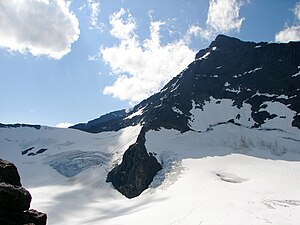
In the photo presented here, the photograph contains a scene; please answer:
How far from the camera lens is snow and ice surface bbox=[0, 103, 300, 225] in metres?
36.8

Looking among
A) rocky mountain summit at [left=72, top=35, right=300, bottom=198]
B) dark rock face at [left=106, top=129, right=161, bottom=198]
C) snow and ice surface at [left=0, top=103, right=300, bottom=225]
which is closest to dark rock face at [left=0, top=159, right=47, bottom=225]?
snow and ice surface at [left=0, top=103, right=300, bottom=225]

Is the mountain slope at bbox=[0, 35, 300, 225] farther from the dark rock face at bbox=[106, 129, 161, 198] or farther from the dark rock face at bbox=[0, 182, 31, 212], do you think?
the dark rock face at bbox=[0, 182, 31, 212]

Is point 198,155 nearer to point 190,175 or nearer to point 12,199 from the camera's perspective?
point 190,175

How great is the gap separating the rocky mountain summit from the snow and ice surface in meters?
0.76

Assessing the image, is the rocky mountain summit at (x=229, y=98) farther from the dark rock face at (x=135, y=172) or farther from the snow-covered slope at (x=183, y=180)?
the snow-covered slope at (x=183, y=180)

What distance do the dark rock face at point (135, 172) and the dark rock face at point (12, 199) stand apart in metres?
48.7

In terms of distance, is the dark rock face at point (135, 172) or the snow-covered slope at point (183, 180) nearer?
the snow-covered slope at point (183, 180)

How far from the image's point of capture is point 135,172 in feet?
225

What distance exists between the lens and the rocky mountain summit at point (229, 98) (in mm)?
72000

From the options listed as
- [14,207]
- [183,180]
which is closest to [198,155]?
[183,180]

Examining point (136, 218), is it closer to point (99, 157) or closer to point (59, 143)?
point (99, 157)

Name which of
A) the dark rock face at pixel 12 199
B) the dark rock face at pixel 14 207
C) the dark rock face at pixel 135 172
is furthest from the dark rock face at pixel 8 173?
the dark rock face at pixel 135 172

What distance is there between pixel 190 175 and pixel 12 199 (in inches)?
1766

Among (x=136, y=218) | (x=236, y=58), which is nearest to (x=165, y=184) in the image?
(x=136, y=218)
